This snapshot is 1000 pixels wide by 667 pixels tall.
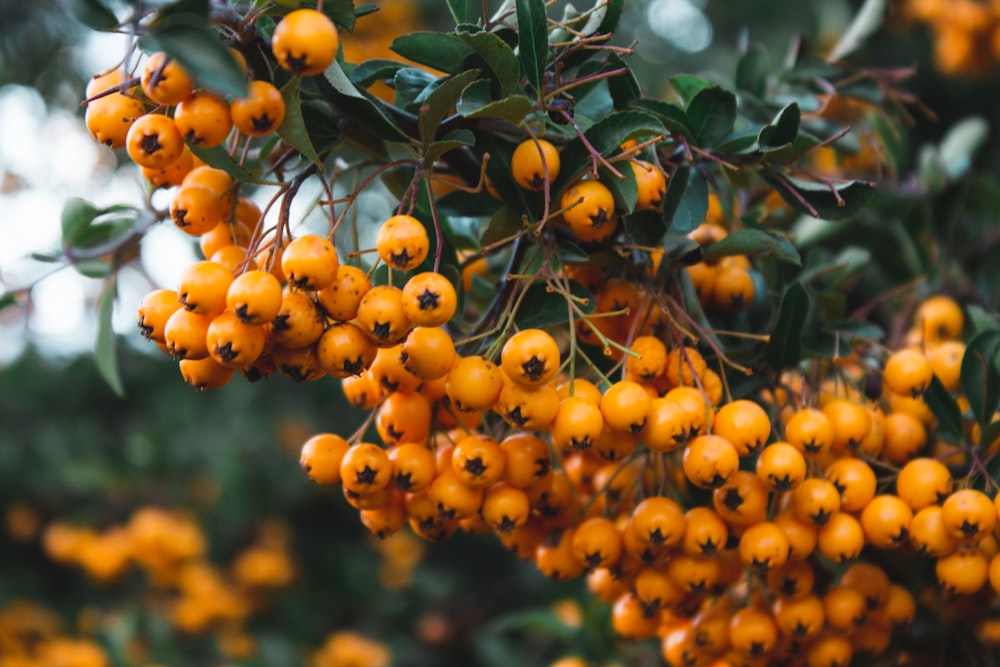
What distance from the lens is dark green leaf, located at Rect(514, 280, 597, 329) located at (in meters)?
1.36

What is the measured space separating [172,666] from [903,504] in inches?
113

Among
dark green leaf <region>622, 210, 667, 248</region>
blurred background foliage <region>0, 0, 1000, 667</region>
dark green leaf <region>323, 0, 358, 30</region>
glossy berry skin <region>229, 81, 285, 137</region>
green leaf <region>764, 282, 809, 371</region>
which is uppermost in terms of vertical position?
dark green leaf <region>323, 0, 358, 30</region>

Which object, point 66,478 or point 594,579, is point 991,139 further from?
point 66,478

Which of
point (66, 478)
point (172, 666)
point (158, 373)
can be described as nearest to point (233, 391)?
point (158, 373)

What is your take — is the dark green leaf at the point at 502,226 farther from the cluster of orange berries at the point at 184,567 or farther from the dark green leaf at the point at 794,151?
the cluster of orange berries at the point at 184,567

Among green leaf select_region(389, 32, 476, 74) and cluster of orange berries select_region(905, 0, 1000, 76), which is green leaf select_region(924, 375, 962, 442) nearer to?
green leaf select_region(389, 32, 476, 74)

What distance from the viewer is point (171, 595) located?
11.8ft

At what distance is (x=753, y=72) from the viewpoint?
75.2 inches

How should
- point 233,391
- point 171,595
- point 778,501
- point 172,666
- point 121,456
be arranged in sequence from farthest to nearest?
point 233,391
point 121,456
point 171,595
point 172,666
point 778,501

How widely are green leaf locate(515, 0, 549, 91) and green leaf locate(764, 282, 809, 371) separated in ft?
1.92

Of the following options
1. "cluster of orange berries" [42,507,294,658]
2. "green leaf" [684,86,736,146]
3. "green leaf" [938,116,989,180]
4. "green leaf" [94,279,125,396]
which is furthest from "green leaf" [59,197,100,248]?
"green leaf" [938,116,989,180]

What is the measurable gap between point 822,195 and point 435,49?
719 mm

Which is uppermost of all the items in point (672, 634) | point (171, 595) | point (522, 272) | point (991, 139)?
point (522, 272)

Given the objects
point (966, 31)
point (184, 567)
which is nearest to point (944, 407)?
point (966, 31)
